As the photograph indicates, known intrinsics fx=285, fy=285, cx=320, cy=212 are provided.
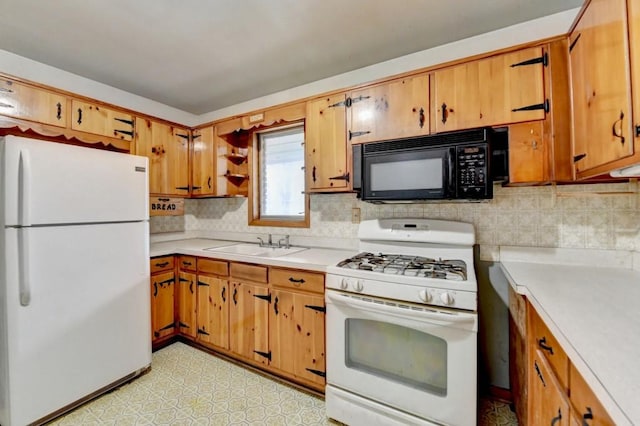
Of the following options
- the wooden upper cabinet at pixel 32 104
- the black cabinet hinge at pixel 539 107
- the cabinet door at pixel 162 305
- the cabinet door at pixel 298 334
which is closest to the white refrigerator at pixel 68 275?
the cabinet door at pixel 162 305

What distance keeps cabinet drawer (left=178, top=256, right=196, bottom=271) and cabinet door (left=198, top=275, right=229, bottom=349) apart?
0.45 ft

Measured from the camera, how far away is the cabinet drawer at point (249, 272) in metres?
2.19

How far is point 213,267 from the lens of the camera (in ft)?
8.15

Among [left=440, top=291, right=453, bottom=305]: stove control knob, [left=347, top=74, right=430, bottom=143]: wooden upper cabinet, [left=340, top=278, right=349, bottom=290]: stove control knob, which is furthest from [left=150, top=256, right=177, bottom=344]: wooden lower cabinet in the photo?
[left=440, top=291, right=453, bottom=305]: stove control knob

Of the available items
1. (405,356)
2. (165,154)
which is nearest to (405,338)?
(405,356)

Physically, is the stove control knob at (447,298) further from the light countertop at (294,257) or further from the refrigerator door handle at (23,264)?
the refrigerator door handle at (23,264)

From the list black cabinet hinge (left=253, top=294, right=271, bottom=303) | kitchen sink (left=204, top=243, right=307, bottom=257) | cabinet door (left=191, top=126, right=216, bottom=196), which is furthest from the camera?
cabinet door (left=191, top=126, right=216, bottom=196)

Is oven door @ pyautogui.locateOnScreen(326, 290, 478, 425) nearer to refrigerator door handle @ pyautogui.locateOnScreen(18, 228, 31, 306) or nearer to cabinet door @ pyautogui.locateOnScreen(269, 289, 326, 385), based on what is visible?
cabinet door @ pyautogui.locateOnScreen(269, 289, 326, 385)

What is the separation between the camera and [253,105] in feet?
10.2

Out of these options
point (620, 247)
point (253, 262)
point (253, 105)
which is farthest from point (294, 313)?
point (253, 105)

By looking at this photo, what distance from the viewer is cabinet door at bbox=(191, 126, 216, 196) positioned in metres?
3.01

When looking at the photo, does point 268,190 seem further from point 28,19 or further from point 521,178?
point 521,178

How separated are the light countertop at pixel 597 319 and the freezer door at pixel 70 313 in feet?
8.14

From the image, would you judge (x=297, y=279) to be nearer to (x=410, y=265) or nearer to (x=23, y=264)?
(x=410, y=265)
